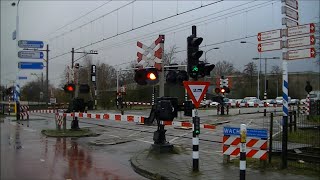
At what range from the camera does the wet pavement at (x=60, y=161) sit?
314 inches

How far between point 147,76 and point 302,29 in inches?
203

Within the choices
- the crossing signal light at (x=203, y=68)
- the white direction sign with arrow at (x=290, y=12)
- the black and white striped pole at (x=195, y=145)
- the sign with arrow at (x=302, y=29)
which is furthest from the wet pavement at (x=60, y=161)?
the white direction sign with arrow at (x=290, y=12)

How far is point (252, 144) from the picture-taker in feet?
34.0

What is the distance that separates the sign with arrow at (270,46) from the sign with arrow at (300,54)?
335mm

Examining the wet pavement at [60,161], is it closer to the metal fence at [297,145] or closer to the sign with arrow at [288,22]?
the metal fence at [297,145]

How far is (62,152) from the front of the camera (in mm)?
13938

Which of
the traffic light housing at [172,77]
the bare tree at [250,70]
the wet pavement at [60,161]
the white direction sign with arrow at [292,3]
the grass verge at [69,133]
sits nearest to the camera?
the wet pavement at [60,161]

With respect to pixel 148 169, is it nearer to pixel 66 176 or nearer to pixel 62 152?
pixel 66 176

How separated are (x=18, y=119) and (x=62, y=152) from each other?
1949 centimetres

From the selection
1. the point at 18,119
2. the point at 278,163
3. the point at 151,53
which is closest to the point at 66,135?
the point at 151,53

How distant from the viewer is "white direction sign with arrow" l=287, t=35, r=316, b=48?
34.2ft

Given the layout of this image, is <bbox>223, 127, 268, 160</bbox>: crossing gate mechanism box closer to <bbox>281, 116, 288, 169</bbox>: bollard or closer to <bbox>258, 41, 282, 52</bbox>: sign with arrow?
<bbox>281, 116, 288, 169</bbox>: bollard

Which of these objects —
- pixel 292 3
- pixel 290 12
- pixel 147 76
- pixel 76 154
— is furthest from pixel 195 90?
pixel 76 154

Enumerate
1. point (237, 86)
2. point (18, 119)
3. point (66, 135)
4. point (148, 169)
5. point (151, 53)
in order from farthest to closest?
1. point (237, 86)
2. point (18, 119)
3. point (66, 135)
4. point (151, 53)
5. point (148, 169)
